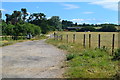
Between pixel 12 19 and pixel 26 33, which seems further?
pixel 12 19

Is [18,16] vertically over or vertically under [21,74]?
over

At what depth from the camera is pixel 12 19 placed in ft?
359

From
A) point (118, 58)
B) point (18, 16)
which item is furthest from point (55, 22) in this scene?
point (118, 58)

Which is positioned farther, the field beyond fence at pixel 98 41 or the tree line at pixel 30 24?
the tree line at pixel 30 24

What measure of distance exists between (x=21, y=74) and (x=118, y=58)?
13.3 feet

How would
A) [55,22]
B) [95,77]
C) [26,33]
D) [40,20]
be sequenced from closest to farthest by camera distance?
[95,77], [26,33], [40,20], [55,22]

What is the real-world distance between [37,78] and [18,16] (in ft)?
338

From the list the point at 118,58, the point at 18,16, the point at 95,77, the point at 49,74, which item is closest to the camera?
the point at 95,77

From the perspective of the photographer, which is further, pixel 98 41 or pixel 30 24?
pixel 30 24

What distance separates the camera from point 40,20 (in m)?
115

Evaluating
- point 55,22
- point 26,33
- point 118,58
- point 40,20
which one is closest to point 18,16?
point 40,20

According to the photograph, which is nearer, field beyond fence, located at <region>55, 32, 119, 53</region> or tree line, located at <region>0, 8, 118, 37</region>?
field beyond fence, located at <region>55, 32, 119, 53</region>

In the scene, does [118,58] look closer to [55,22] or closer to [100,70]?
[100,70]

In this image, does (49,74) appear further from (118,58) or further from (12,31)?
(12,31)
